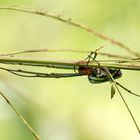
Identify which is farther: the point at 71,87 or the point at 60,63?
the point at 71,87

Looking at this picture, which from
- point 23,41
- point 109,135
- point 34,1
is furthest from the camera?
point 34,1

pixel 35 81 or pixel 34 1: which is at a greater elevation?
pixel 34 1

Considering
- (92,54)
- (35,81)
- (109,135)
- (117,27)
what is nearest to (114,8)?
(117,27)

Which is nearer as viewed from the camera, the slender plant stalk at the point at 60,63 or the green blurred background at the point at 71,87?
the slender plant stalk at the point at 60,63

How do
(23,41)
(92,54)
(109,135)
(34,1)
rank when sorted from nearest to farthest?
(92,54), (109,135), (23,41), (34,1)

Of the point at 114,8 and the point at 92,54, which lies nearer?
the point at 92,54

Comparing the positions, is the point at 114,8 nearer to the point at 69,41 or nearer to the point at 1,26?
the point at 69,41

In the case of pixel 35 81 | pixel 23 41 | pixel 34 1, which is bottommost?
pixel 35 81

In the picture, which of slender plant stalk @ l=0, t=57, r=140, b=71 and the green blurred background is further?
the green blurred background
